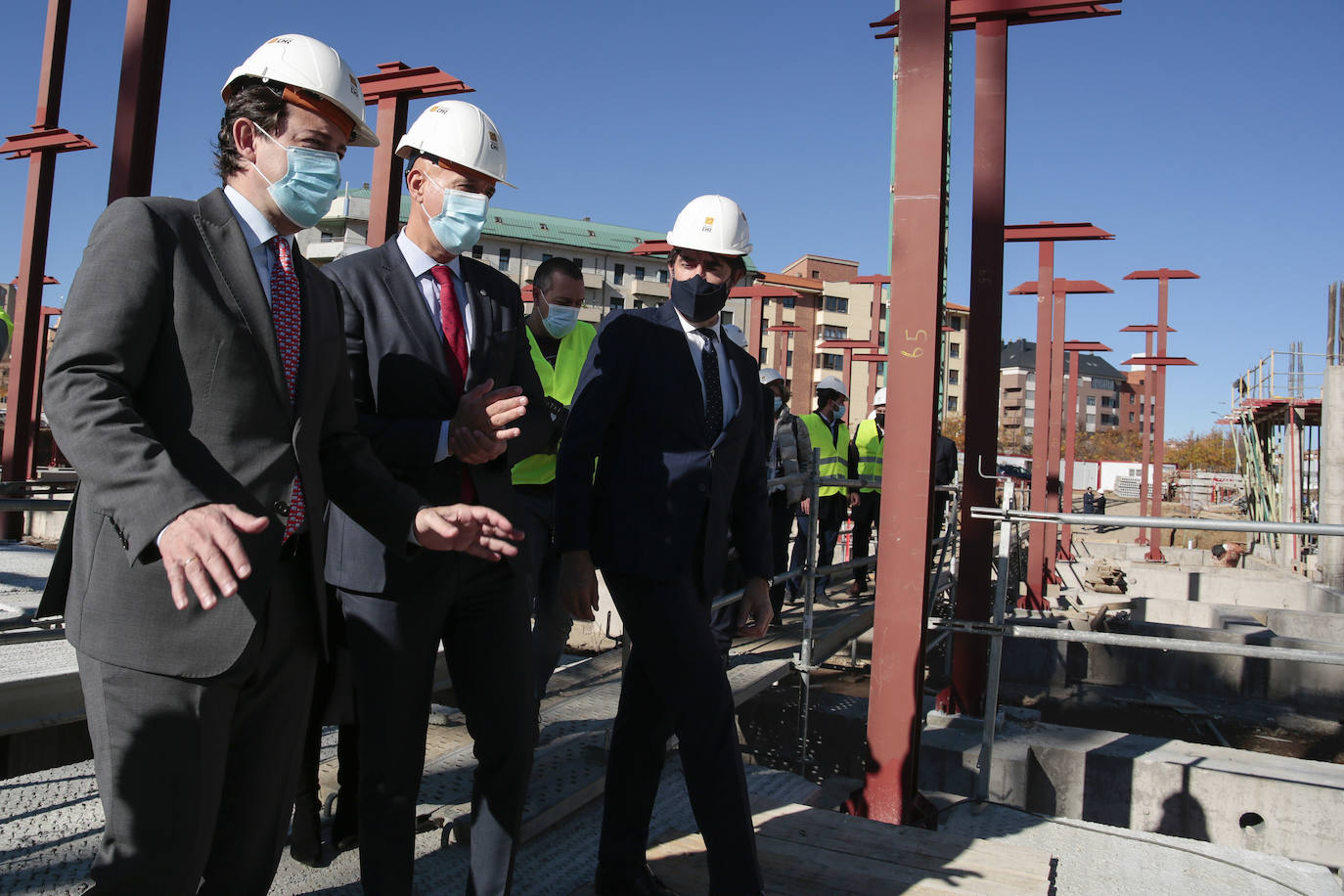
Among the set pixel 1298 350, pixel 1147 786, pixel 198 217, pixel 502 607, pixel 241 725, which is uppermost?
pixel 1298 350

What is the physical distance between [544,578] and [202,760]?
271 centimetres

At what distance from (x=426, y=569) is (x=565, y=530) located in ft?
1.94

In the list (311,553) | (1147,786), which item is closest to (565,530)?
(311,553)

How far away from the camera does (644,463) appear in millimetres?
2783

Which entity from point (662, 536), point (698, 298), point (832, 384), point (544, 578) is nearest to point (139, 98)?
point (544, 578)

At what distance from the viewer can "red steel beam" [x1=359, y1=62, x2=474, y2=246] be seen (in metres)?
8.45

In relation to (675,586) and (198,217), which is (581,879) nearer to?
(675,586)

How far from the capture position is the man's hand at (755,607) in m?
3.16

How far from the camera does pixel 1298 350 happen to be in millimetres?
24891

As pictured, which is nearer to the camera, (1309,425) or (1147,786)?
(1147,786)

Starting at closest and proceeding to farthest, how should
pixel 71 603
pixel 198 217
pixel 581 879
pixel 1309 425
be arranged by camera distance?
pixel 71 603, pixel 198 217, pixel 581 879, pixel 1309 425

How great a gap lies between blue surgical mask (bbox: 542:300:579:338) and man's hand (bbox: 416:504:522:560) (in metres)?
2.61

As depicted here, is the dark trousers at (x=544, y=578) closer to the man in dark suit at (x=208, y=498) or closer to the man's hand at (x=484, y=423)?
the man's hand at (x=484, y=423)

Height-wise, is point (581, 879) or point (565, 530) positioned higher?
point (565, 530)
